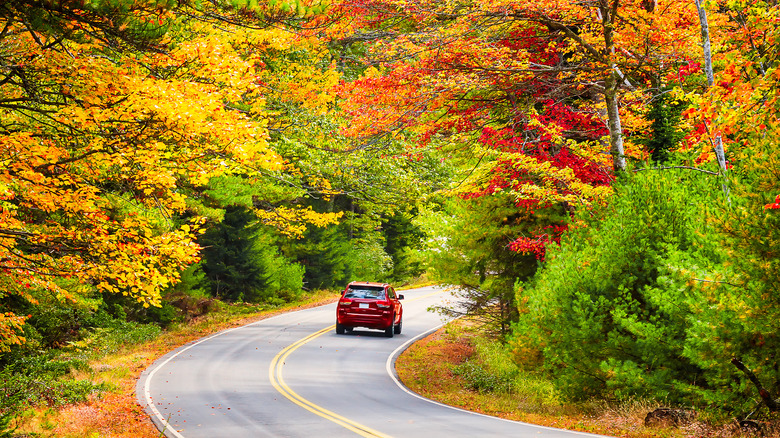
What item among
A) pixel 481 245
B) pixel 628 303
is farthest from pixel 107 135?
pixel 481 245

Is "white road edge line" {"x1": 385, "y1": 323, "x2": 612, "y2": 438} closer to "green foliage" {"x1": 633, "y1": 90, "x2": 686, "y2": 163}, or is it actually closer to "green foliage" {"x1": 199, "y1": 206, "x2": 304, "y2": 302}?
"green foliage" {"x1": 633, "y1": 90, "x2": 686, "y2": 163}

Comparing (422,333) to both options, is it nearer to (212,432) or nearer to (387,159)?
(387,159)

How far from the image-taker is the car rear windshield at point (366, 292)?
25188mm

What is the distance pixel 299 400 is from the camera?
15016 mm

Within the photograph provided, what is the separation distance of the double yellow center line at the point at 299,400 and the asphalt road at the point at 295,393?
0.8 inches

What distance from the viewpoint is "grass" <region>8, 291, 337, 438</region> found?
12.0 meters

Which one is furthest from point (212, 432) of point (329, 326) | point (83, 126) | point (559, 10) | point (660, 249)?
point (329, 326)

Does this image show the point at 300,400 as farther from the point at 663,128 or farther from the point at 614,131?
the point at 663,128

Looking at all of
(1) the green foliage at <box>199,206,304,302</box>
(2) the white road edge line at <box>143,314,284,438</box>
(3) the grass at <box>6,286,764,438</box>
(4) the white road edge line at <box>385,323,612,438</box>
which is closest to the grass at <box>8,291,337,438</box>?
(3) the grass at <box>6,286,764,438</box>

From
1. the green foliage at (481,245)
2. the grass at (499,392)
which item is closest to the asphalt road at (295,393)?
the grass at (499,392)

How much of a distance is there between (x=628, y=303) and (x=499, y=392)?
6.77 metres

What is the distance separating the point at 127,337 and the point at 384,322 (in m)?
9.26

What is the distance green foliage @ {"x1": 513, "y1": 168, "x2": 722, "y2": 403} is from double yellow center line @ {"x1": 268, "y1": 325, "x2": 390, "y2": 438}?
3743 millimetres

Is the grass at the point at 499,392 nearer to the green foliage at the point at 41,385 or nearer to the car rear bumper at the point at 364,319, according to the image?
the car rear bumper at the point at 364,319
